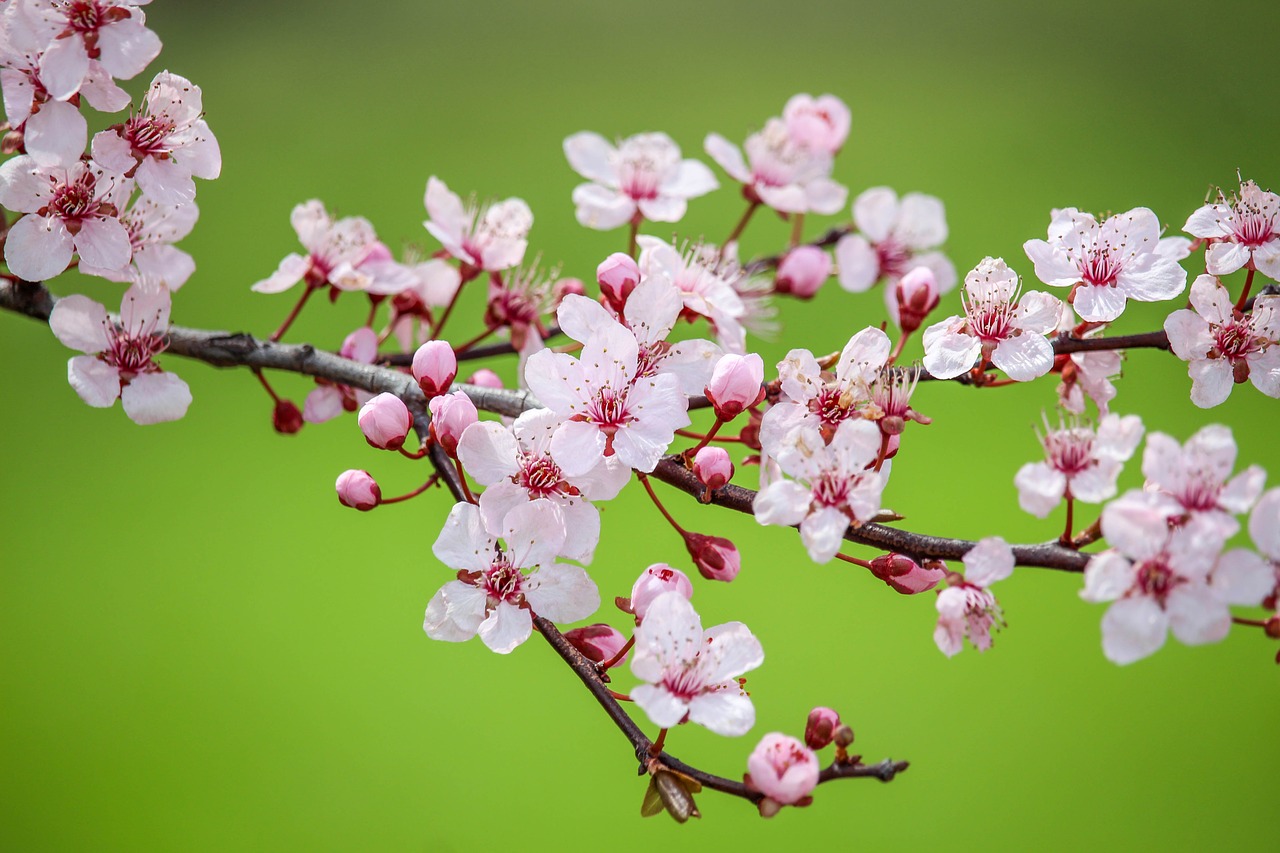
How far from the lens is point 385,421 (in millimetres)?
519

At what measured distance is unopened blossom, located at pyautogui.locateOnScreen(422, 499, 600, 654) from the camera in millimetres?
477

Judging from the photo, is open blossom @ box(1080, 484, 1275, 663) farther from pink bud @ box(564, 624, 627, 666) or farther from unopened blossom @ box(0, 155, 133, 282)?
unopened blossom @ box(0, 155, 133, 282)

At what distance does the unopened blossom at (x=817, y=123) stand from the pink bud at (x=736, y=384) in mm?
413

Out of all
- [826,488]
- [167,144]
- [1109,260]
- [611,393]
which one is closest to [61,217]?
[167,144]

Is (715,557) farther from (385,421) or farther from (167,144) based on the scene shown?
(167,144)

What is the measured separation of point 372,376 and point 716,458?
0.73 ft

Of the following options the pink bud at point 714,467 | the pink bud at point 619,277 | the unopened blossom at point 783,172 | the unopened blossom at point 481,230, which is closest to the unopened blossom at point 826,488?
the pink bud at point 714,467

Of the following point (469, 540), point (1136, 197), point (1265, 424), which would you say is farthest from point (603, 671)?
point (1136, 197)

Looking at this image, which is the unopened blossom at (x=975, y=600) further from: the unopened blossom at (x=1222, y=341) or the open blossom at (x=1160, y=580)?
the unopened blossom at (x=1222, y=341)

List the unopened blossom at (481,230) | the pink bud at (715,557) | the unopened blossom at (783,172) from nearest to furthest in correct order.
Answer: the pink bud at (715,557) → the unopened blossom at (481,230) → the unopened blossom at (783,172)

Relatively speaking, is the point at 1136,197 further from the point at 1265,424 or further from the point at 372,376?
the point at 372,376

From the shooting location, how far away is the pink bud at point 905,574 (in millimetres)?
465

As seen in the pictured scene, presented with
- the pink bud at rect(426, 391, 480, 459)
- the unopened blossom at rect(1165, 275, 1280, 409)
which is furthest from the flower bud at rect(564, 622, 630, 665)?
the unopened blossom at rect(1165, 275, 1280, 409)

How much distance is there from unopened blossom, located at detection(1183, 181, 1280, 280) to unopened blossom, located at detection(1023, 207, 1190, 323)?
0.06ft
